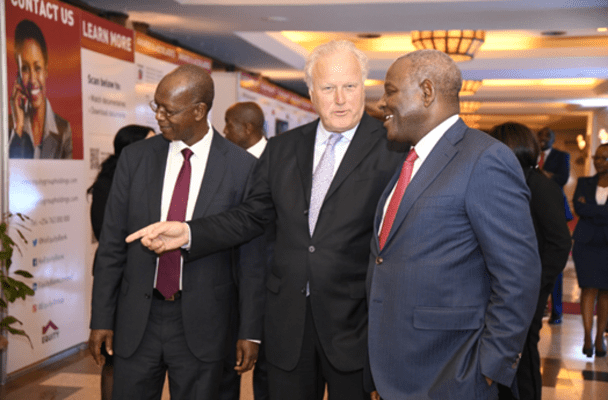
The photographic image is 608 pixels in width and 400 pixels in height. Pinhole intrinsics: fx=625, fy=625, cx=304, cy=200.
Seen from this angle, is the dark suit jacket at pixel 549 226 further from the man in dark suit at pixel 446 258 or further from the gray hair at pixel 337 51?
the man in dark suit at pixel 446 258

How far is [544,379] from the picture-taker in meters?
5.07

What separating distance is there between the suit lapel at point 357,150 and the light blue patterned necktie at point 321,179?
0.05 meters

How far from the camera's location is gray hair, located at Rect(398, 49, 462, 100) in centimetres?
189

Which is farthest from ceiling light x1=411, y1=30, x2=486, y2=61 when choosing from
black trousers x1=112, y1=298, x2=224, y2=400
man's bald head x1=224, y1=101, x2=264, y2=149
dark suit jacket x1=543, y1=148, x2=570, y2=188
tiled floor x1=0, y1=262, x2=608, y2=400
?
black trousers x1=112, y1=298, x2=224, y2=400

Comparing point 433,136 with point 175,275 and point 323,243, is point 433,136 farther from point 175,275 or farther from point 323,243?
point 175,275

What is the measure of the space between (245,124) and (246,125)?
13 mm

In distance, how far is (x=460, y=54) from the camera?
8.83 m

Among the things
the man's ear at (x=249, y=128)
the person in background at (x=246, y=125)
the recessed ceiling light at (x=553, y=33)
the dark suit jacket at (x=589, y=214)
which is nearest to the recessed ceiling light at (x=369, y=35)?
the recessed ceiling light at (x=553, y=33)

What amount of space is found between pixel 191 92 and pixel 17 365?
3.36 metres

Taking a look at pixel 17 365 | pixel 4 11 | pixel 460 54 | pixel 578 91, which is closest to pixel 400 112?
pixel 4 11

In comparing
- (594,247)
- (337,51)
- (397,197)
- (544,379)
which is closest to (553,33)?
(594,247)

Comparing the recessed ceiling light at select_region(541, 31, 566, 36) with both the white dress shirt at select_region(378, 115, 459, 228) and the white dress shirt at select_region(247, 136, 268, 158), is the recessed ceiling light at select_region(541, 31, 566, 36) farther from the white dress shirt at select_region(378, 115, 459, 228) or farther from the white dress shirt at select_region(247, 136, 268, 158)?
the white dress shirt at select_region(378, 115, 459, 228)

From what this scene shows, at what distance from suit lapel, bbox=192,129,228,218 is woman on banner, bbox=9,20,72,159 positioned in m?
2.76

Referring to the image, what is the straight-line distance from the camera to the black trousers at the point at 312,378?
223cm
